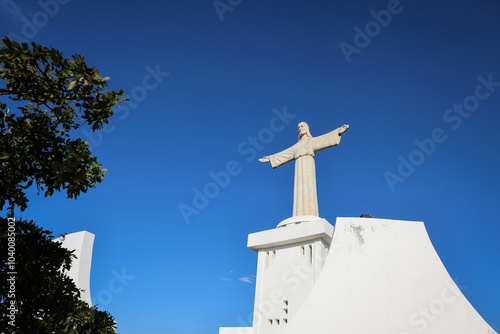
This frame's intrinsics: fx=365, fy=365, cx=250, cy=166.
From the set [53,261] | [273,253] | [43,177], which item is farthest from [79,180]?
[273,253]

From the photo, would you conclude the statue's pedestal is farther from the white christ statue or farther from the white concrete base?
the white concrete base

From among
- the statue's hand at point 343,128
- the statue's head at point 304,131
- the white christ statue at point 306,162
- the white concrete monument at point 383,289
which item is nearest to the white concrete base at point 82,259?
the white christ statue at point 306,162

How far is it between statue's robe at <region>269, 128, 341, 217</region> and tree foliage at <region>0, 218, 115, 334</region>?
31.7ft

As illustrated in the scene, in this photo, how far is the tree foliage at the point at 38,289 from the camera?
5.55 metres

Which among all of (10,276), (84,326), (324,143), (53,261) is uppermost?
(324,143)

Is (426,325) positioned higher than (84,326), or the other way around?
(426,325)

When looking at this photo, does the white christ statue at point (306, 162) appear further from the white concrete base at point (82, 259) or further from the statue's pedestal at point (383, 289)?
the white concrete base at point (82, 259)

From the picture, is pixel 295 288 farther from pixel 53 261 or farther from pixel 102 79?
pixel 102 79

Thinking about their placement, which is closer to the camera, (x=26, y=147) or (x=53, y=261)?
(x=26, y=147)

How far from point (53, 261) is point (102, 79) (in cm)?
322

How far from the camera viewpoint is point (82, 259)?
53.6ft

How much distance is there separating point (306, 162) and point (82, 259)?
10.8m

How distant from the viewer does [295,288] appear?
13.3m

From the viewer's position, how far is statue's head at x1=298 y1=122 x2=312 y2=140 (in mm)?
16531
